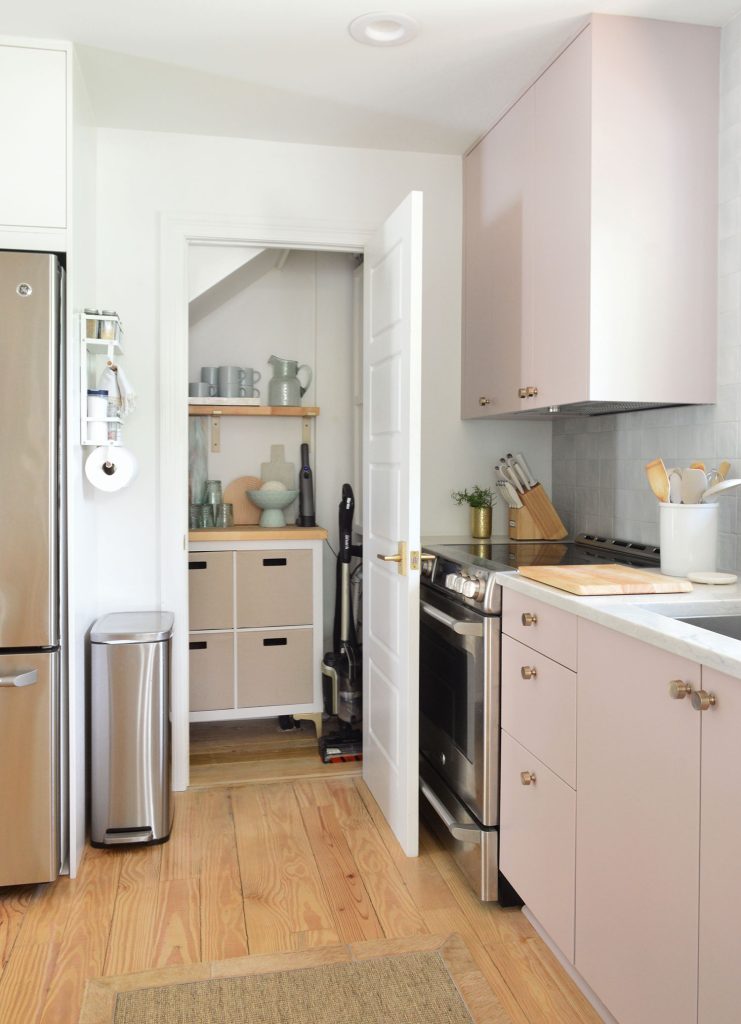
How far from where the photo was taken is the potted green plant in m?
3.20

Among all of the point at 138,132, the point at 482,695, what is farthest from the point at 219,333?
the point at 482,695

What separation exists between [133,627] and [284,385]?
5.29 ft

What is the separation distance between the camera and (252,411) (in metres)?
3.76

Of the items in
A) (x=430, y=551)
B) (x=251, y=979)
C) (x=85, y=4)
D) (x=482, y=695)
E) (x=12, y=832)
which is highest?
(x=85, y=4)

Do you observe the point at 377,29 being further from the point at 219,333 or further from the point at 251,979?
the point at 251,979

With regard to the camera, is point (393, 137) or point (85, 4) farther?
point (393, 137)

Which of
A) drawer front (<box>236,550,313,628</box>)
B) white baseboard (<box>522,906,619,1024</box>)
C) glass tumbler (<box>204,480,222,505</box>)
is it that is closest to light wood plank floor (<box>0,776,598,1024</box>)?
white baseboard (<box>522,906,619,1024</box>)

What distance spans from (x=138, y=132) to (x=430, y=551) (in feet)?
6.12

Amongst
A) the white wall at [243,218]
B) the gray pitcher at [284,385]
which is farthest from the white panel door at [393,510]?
the gray pitcher at [284,385]

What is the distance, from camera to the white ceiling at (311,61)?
85.2 inches

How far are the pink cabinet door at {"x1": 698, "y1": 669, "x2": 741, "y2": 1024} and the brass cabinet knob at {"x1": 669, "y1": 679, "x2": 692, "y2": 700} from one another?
0.13 feet

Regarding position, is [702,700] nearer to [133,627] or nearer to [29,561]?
[29,561]

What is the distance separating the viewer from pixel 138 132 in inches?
118

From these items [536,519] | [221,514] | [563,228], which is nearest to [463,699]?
[536,519]
